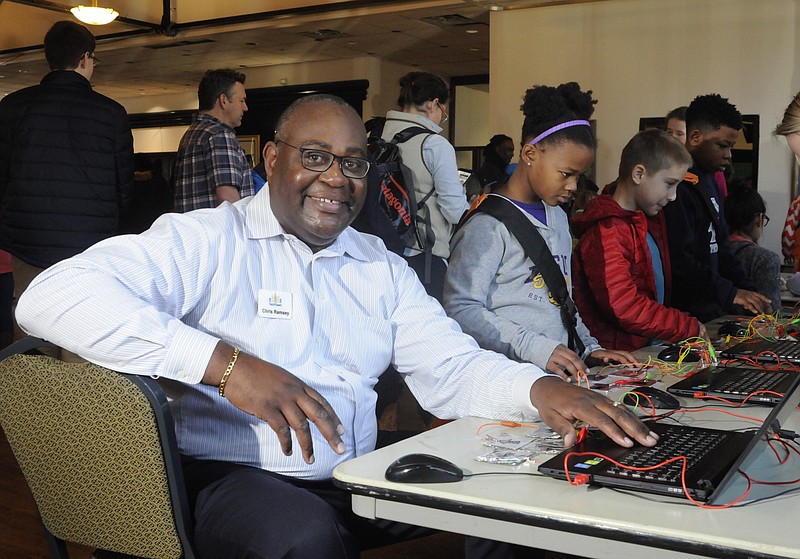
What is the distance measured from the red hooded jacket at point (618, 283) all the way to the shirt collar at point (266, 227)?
1.24m

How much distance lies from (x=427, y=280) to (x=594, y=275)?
1.29 meters

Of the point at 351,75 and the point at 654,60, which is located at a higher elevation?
the point at 351,75

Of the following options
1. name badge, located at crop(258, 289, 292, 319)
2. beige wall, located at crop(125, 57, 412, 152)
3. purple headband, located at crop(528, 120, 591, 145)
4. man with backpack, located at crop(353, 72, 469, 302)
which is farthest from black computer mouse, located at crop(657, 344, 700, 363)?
beige wall, located at crop(125, 57, 412, 152)

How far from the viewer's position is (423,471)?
4.25 ft

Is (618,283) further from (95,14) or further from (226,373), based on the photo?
(95,14)

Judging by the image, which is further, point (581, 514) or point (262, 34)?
point (262, 34)

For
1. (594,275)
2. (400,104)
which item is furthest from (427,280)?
(594,275)

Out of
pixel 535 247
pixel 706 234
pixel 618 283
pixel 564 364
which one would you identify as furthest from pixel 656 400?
pixel 706 234

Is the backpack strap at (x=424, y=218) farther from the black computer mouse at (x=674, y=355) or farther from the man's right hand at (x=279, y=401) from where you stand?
the man's right hand at (x=279, y=401)

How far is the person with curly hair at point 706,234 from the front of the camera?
3.62 meters

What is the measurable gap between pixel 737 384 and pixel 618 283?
1.00 m

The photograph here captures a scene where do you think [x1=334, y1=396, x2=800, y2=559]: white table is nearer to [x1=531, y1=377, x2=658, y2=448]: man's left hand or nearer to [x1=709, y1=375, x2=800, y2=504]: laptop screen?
[x1=709, y1=375, x2=800, y2=504]: laptop screen

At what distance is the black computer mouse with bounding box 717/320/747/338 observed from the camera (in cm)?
294

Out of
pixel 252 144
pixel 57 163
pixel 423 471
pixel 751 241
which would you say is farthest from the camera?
pixel 252 144
